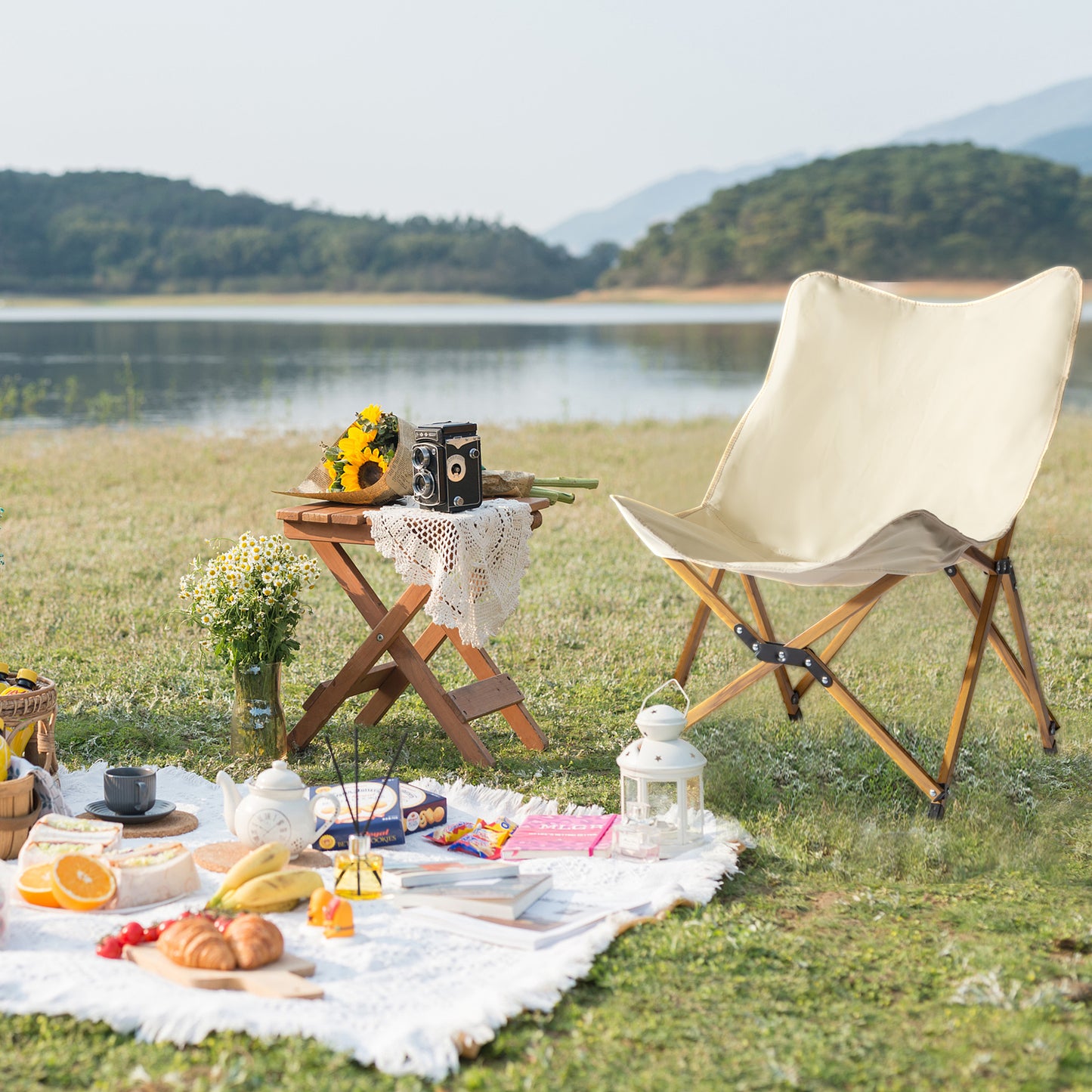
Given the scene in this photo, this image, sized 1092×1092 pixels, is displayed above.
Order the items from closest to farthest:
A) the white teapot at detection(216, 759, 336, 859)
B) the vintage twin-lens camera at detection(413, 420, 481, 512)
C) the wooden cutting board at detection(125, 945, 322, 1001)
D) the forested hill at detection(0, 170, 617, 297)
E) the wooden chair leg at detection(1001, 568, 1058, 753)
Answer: the wooden cutting board at detection(125, 945, 322, 1001), the white teapot at detection(216, 759, 336, 859), the vintage twin-lens camera at detection(413, 420, 481, 512), the wooden chair leg at detection(1001, 568, 1058, 753), the forested hill at detection(0, 170, 617, 297)

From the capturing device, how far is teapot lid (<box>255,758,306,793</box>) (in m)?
2.65

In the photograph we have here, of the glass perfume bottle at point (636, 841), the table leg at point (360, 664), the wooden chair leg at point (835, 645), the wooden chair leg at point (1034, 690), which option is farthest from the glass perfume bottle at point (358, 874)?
the wooden chair leg at point (1034, 690)

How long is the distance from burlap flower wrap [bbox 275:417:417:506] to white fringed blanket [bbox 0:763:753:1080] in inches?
45.3

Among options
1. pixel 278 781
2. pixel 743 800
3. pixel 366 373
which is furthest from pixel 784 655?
pixel 366 373

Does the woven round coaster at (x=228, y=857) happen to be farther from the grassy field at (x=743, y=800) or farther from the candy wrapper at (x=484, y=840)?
the grassy field at (x=743, y=800)

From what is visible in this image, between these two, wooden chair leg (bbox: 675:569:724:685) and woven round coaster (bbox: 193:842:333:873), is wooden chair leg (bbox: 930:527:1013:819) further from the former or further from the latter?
woven round coaster (bbox: 193:842:333:873)

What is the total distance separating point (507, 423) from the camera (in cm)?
1435

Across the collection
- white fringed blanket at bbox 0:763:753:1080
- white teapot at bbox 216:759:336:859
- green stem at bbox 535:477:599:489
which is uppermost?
green stem at bbox 535:477:599:489

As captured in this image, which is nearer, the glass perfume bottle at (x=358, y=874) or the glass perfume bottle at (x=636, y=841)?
the glass perfume bottle at (x=358, y=874)

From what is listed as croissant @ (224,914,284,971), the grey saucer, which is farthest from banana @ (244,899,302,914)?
the grey saucer

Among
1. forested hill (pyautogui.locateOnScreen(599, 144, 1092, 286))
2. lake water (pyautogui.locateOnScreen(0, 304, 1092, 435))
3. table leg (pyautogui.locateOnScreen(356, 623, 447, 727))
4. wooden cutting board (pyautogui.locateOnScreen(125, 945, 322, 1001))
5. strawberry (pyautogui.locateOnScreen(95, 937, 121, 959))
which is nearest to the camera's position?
wooden cutting board (pyautogui.locateOnScreen(125, 945, 322, 1001))

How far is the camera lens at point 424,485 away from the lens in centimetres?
326

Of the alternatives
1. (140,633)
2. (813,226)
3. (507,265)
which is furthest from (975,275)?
(140,633)

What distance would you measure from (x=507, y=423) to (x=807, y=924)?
479 inches
